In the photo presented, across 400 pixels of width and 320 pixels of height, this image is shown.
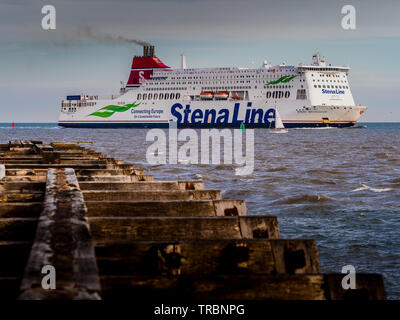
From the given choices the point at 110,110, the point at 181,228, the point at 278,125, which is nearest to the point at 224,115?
the point at 278,125

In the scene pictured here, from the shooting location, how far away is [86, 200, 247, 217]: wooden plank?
4336 mm

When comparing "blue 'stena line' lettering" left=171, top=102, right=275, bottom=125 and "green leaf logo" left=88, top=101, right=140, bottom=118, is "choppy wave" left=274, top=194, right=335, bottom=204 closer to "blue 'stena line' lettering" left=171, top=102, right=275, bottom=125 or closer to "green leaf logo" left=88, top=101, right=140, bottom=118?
"blue 'stena line' lettering" left=171, top=102, right=275, bottom=125

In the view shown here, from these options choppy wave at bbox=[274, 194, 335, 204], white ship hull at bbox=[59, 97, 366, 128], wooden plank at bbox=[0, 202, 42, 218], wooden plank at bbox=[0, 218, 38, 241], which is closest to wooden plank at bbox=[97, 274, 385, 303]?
wooden plank at bbox=[0, 218, 38, 241]

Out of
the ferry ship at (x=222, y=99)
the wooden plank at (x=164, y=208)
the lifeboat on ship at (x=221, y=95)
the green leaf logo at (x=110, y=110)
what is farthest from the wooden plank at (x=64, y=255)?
the green leaf logo at (x=110, y=110)

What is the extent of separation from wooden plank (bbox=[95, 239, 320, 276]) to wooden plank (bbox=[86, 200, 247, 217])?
1150 mm

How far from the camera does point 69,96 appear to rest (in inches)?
3652

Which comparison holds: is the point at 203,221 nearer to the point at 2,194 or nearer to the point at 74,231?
the point at 74,231

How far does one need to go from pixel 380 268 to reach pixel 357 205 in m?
4.82

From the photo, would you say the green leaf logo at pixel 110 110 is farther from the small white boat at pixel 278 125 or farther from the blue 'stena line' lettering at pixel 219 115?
the small white boat at pixel 278 125

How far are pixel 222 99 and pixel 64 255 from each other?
82.4 meters

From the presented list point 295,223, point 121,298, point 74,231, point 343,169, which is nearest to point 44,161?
point 295,223

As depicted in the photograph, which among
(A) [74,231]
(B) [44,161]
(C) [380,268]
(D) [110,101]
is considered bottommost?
(C) [380,268]

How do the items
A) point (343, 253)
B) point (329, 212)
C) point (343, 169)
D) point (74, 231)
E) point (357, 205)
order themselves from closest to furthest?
point (74, 231) → point (343, 253) → point (329, 212) → point (357, 205) → point (343, 169)

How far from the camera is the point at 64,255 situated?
2.74m
